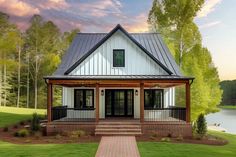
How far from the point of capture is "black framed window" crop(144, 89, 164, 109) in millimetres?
25266

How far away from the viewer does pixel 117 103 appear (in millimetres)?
24938

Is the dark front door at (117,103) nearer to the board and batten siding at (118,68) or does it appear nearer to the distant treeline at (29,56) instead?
the board and batten siding at (118,68)

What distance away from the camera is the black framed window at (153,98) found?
25266mm

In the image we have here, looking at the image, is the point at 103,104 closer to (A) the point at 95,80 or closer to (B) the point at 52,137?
(A) the point at 95,80

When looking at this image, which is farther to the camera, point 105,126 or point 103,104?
point 103,104

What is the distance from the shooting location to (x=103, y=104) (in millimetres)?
24938

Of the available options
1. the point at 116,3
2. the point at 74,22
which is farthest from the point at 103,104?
the point at 74,22

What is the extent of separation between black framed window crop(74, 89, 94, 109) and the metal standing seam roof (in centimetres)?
214

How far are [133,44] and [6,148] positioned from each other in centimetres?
1167

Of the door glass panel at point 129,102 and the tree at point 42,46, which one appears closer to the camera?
the door glass panel at point 129,102

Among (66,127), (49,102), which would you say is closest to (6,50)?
(49,102)

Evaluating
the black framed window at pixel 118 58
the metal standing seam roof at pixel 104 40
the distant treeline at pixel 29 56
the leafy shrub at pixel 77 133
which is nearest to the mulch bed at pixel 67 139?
the leafy shrub at pixel 77 133

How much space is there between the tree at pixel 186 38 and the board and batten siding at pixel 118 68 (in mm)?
7424

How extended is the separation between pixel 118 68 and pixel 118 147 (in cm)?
851
